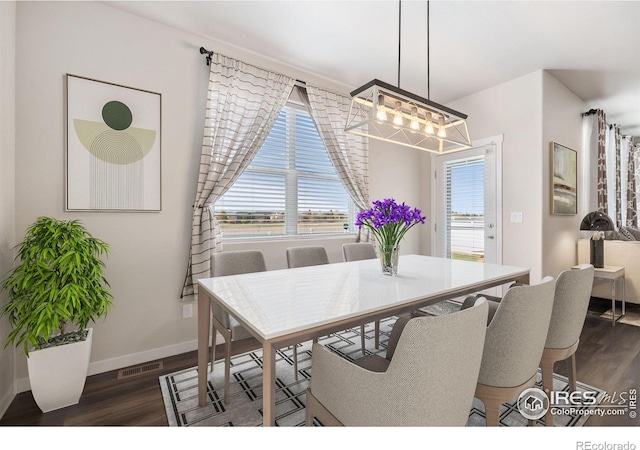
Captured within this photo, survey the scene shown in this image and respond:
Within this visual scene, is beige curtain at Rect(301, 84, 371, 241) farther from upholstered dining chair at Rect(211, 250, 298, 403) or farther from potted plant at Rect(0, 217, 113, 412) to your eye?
potted plant at Rect(0, 217, 113, 412)

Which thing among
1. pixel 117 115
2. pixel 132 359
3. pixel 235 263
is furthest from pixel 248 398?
pixel 117 115

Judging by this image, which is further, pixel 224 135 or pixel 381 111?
pixel 224 135

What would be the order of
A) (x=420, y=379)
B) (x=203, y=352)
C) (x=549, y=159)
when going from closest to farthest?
(x=420, y=379), (x=203, y=352), (x=549, y=159)

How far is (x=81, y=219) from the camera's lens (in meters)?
2.24

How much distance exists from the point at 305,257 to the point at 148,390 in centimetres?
147

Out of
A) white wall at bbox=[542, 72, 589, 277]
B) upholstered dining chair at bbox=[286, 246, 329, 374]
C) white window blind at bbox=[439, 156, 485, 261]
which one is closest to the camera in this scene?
upholstered dining chair at bbox=[286, 246, 329, 374]

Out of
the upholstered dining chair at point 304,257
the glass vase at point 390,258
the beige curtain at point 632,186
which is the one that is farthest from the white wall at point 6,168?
the beige curtain at point 632,186

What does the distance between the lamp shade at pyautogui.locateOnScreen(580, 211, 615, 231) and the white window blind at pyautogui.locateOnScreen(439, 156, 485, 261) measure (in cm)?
116

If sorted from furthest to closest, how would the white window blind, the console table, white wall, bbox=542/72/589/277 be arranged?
the white window blind, white wall, bbox=542/72/589/277, the console table

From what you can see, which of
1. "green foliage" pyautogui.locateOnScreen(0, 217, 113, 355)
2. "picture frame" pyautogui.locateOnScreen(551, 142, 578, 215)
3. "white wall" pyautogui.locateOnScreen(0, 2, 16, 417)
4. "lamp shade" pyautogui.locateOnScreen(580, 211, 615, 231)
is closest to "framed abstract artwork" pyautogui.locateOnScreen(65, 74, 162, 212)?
"white wall" pyautogui.locateOnScreen(0, 2, 16, 417)

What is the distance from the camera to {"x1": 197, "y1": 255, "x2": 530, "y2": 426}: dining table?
1.09 metres

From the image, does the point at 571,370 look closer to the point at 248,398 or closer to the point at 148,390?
the point at 248,398

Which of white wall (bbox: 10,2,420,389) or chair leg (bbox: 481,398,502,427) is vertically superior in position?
white wall (bbox: 10,2,420,389)

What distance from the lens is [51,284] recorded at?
1.74m
